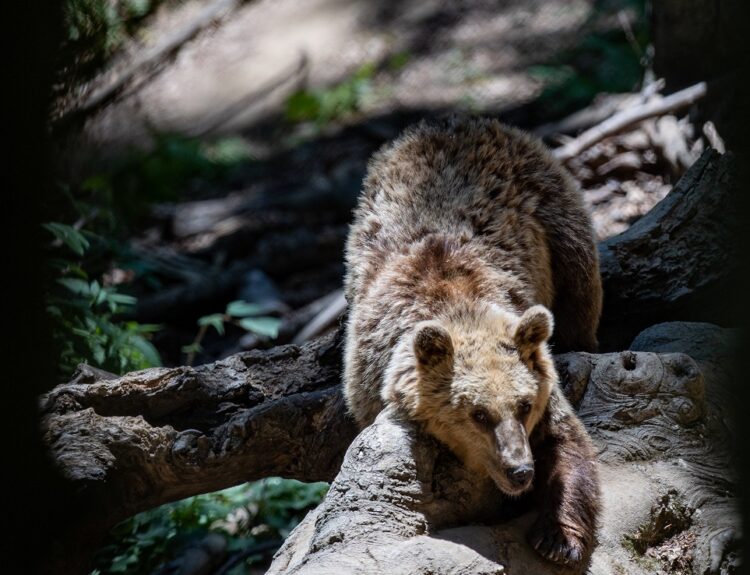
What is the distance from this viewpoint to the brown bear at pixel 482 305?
464cm

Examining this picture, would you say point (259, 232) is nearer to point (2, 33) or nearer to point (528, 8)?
point (528, 8)

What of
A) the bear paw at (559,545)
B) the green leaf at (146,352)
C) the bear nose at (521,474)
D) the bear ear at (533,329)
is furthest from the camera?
the green leaf at (146,352)

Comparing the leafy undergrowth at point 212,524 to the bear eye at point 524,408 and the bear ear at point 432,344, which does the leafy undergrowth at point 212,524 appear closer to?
the bear ear at point 432,344

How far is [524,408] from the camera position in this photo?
4645 mm

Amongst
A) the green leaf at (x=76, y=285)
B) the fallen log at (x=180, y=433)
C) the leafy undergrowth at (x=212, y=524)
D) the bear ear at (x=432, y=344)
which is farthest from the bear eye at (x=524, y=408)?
the green leaf at (x=76, y=285)

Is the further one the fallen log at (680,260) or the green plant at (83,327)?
the green plant at (83,327)

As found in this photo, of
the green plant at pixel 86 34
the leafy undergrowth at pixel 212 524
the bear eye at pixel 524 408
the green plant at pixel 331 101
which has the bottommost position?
the leafy undergrowth at pixel 212 524

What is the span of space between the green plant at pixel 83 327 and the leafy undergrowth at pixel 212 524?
131cm

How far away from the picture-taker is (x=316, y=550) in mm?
4449

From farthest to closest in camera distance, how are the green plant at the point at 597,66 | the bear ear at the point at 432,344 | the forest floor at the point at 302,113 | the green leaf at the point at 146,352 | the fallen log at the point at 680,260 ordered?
the green plant at the point at 597,66, the forest floor at the point at 302,113, the green leaf at the point at 146,352, the fallen log at the point at 680,260, the bear ear at the point at 432,344

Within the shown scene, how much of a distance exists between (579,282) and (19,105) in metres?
4.63

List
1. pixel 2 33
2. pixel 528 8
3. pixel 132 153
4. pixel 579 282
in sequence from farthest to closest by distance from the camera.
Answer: pixel 528 8, pixel 132 153, pixel 579 282, pixel 2 33

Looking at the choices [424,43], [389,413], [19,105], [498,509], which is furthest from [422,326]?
[424,43]

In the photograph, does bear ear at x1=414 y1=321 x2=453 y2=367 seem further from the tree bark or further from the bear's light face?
the tree bark
